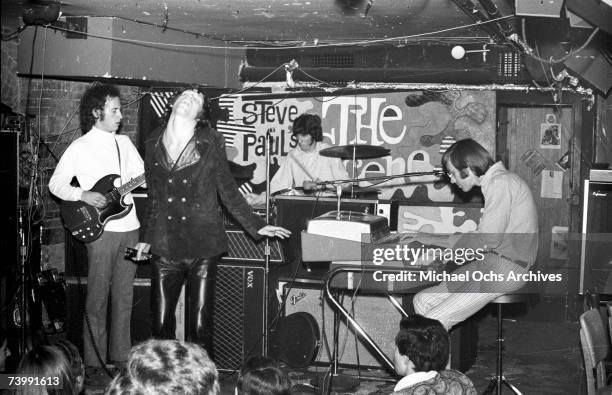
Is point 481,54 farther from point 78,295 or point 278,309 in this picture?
point 78,295

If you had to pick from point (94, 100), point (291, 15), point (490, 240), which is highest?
point (291, 15)

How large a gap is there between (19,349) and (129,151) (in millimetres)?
1604

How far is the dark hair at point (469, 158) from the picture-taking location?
510 cm

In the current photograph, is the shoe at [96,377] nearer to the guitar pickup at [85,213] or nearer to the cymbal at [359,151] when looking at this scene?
the guitar pickup at [85,213]

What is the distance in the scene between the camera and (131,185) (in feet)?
18.8

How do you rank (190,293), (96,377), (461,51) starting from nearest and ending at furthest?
(190,293)
(96,377)
(461,51)

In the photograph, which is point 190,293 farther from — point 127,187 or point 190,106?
point 190,106

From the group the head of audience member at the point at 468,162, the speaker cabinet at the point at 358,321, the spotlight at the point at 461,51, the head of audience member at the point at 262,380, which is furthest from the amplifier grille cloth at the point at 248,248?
the spotlight at the point at 461,51

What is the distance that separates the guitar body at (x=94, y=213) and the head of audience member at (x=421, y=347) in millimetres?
2568

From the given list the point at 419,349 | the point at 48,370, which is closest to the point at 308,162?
the point at 419,349

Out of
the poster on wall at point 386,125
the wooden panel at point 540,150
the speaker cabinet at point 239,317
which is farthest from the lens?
the wooden panel at point 540,150

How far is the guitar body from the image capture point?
571 cm

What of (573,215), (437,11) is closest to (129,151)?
(437,11)

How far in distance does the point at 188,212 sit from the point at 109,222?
0.97 metres
